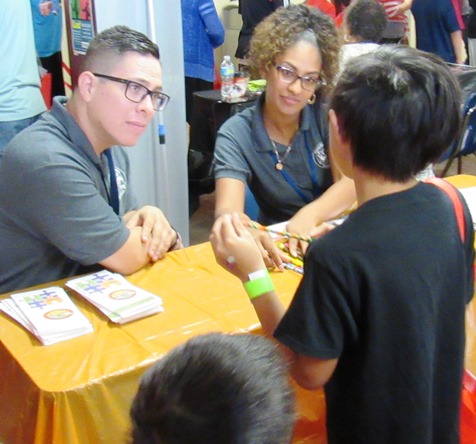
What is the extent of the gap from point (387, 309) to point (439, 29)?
4.35m

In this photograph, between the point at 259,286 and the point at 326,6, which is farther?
the point at 326,6

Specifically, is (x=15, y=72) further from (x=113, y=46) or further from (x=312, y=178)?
(x=312, y=178)

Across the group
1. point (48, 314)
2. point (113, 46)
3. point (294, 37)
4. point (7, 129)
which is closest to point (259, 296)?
point (48, 314)

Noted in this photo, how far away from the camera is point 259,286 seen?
3.80ft

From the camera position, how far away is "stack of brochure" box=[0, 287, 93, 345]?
4.30 ft

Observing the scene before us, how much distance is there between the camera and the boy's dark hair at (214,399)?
2.31 ft

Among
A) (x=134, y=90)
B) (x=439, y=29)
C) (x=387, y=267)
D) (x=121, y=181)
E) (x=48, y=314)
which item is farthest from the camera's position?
(x=439, y=29)

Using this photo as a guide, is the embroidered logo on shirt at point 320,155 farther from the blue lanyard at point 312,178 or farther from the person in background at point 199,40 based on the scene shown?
the person in background at point 199,40

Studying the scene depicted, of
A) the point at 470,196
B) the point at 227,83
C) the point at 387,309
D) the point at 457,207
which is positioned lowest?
the point at 470,196

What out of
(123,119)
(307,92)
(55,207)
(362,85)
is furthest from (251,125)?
(362,85)

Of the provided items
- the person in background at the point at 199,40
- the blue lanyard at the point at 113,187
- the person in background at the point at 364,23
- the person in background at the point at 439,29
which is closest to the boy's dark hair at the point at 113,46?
the blue lanyard at the point at 113,187

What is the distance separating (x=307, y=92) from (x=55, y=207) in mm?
1003

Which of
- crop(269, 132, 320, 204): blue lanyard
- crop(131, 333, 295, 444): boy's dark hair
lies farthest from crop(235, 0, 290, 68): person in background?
crop(131, 333, 295, 444): boy's dark hair

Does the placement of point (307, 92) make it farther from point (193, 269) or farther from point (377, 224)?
point (377, 224)
